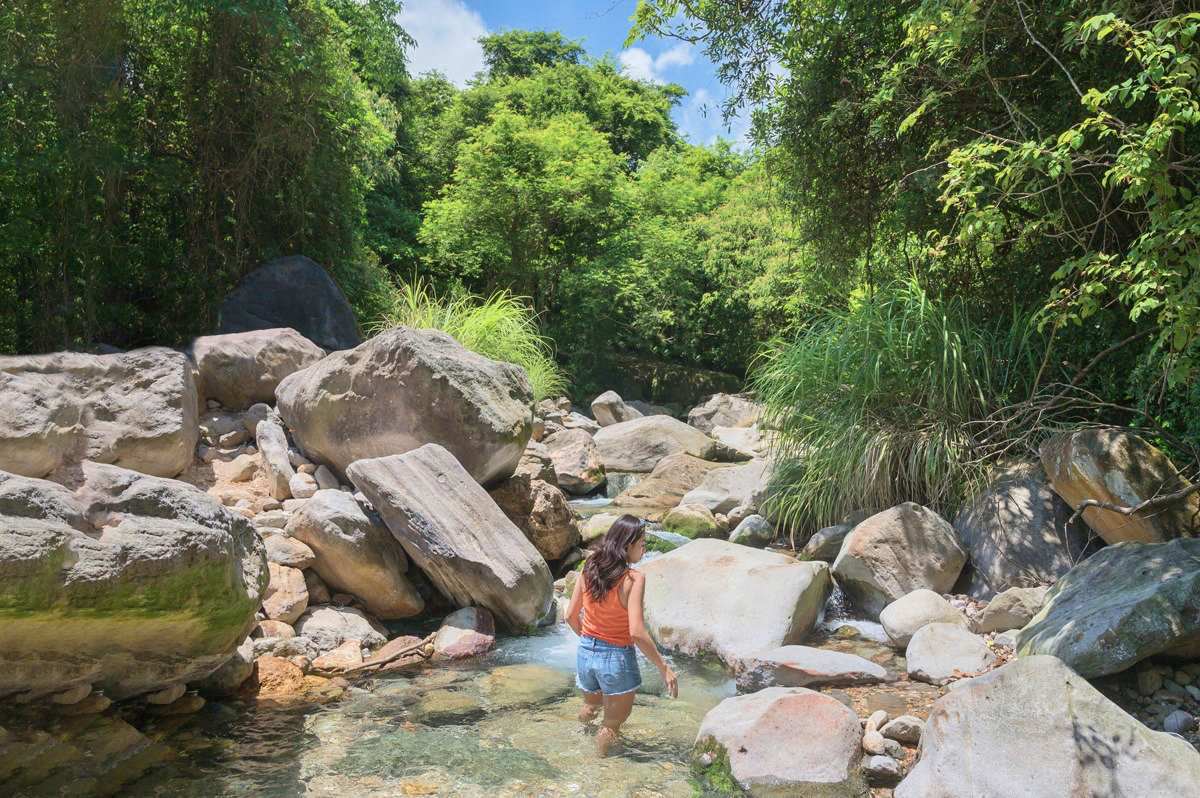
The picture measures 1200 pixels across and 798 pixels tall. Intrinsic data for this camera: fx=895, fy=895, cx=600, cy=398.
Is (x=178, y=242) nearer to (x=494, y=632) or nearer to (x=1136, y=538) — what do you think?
(x=494, y=632)

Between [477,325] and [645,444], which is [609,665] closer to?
[477,325]

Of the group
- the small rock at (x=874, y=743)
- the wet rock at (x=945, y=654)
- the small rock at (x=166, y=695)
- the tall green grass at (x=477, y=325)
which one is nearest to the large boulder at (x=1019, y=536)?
the wet rock at (x=945, y=654)

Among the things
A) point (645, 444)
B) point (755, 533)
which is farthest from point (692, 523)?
point (645, 444)

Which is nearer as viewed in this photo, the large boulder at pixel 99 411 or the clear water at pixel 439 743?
the clear water at pixel 439 743

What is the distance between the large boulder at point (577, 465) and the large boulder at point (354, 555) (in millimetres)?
4649

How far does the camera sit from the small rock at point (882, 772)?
3.66 metres

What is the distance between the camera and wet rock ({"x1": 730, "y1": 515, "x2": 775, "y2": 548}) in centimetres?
776

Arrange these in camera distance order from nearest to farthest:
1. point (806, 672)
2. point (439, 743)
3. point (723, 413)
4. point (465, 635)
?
point (439, 743) → point (806, 672) → point (465, 635) → point (723, 413)

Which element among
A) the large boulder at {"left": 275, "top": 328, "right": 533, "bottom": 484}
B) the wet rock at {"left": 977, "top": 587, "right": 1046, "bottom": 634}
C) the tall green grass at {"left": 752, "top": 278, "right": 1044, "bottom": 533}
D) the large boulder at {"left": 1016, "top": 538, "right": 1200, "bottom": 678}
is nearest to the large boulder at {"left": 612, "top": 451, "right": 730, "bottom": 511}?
the tall green grass at {"left": 752, "top": 278, "right": 1044, "bottom": 533}

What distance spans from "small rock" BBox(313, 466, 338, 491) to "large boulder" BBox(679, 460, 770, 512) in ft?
12.1

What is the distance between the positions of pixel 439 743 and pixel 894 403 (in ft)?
15.3

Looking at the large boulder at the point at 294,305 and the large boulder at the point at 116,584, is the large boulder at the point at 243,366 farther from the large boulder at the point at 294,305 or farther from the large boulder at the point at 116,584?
the large boulder at the point at 116,584

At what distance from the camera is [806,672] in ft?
15.8

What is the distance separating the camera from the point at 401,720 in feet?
A: 14.3
